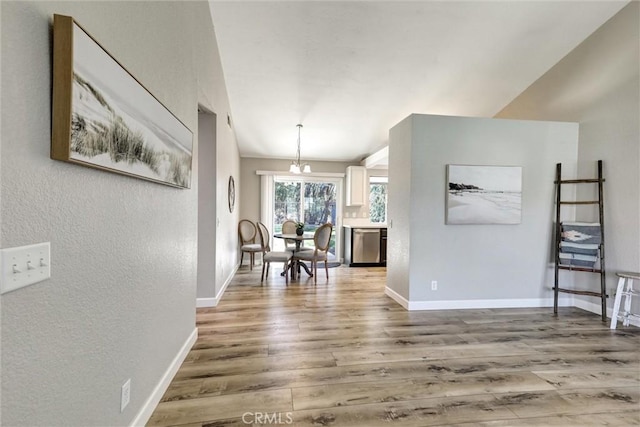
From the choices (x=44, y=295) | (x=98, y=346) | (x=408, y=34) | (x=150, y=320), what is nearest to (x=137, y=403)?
(x=150, y=320)

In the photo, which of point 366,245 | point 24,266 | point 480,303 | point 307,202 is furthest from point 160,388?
point 307,202

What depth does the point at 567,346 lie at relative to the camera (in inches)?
98.3

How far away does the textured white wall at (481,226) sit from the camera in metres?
3.35

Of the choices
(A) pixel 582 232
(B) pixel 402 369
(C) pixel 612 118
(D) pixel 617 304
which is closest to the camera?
(B) pixel 402 369

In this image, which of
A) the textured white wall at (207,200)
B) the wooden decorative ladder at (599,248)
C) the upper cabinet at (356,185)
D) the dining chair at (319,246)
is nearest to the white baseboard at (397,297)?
the dining chair at (319,246)

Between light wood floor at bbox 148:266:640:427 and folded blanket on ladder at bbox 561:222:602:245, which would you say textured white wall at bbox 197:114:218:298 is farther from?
folded blanket on ladder at bbox 561:222:602:245

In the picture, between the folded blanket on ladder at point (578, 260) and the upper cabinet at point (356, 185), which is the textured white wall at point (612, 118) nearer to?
the folded blanket on ladder at point (578, 260)

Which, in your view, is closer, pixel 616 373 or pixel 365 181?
pixel 616 373

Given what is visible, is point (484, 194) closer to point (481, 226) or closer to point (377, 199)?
point (481, 226)

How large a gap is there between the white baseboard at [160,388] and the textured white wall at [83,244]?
47mm

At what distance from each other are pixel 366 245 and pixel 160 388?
15.8 ft

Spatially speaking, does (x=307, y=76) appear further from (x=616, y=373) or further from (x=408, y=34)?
(x=616, y=373)

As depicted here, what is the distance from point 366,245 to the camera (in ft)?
20.0

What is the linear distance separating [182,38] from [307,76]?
197cm
